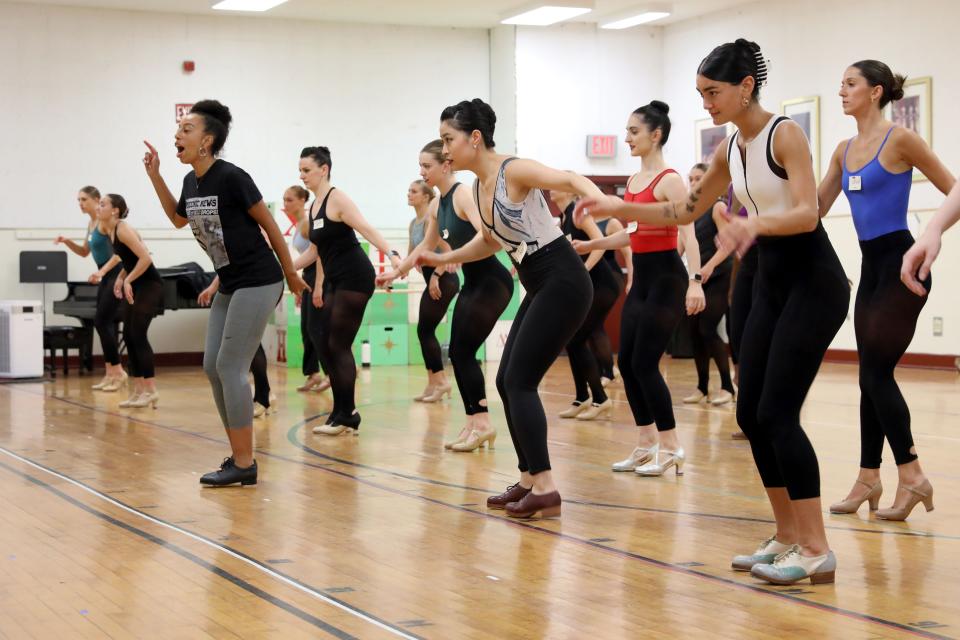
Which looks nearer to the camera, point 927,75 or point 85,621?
point 85,621

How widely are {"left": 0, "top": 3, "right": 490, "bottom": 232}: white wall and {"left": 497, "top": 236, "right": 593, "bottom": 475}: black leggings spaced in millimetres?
10561

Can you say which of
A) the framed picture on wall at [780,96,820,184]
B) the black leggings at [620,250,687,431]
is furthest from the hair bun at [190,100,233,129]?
the framed picture on wall at [780,96,820,184]

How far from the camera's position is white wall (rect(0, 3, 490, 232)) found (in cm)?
1430

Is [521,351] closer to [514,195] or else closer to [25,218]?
[514,195]

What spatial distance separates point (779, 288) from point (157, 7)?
12.1 metres

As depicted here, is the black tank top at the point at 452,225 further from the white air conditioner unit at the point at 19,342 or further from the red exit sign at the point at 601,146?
the red exit sign at the point at 601,146

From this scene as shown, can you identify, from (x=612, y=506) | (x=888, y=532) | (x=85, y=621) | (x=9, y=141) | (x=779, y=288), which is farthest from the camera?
(x=9, y=141)

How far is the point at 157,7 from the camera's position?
1459 centimetres

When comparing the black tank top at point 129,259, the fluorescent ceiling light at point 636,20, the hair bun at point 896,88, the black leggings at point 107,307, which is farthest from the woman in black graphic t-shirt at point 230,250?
the fluorescent ceiling light at point 636,20

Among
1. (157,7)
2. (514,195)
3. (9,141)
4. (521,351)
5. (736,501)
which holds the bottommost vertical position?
(736,501)

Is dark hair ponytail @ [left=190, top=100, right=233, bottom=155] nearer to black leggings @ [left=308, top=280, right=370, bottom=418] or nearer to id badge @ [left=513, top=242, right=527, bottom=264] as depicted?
id badge @ [left=513, top=242, right=527, bottom=264]

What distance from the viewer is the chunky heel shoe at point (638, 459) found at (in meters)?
6.51

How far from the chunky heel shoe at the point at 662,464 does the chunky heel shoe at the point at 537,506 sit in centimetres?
121

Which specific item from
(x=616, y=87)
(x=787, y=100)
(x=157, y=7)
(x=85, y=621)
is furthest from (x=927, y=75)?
(x=85, y=621)
